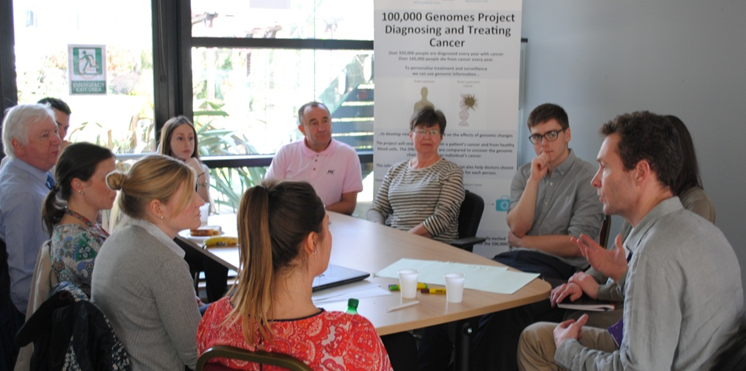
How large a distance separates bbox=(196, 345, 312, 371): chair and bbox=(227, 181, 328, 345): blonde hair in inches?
2.0

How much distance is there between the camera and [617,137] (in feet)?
6.82

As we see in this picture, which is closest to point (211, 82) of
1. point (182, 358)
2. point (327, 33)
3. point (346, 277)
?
point (327, 33)

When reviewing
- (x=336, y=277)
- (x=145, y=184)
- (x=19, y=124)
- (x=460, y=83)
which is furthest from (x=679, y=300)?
(x=460, y=83)

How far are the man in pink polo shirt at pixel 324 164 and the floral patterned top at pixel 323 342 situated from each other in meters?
2.96

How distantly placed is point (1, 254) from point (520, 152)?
13.3ft

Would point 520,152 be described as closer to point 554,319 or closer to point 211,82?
point 211,82

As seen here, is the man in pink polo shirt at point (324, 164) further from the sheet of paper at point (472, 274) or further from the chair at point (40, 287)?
the chair at point (40, 287)

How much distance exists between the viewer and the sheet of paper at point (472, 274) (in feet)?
8.16

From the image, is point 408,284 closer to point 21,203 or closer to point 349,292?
point 349,292

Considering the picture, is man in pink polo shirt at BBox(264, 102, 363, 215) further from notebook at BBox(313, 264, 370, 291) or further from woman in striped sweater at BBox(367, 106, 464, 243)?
notebook at BBox(313, 264, 370, 291)

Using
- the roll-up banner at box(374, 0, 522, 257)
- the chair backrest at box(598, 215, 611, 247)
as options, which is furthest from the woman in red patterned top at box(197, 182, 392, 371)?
the roll-up banner at box(374, 0, 522, 257)

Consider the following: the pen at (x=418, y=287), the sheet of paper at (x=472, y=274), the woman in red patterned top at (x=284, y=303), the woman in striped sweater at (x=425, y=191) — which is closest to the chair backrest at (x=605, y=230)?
the woman in striped sweater at (x=425, y=191)

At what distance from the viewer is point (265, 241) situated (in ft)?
5.30

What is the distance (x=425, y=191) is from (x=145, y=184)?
216cm
